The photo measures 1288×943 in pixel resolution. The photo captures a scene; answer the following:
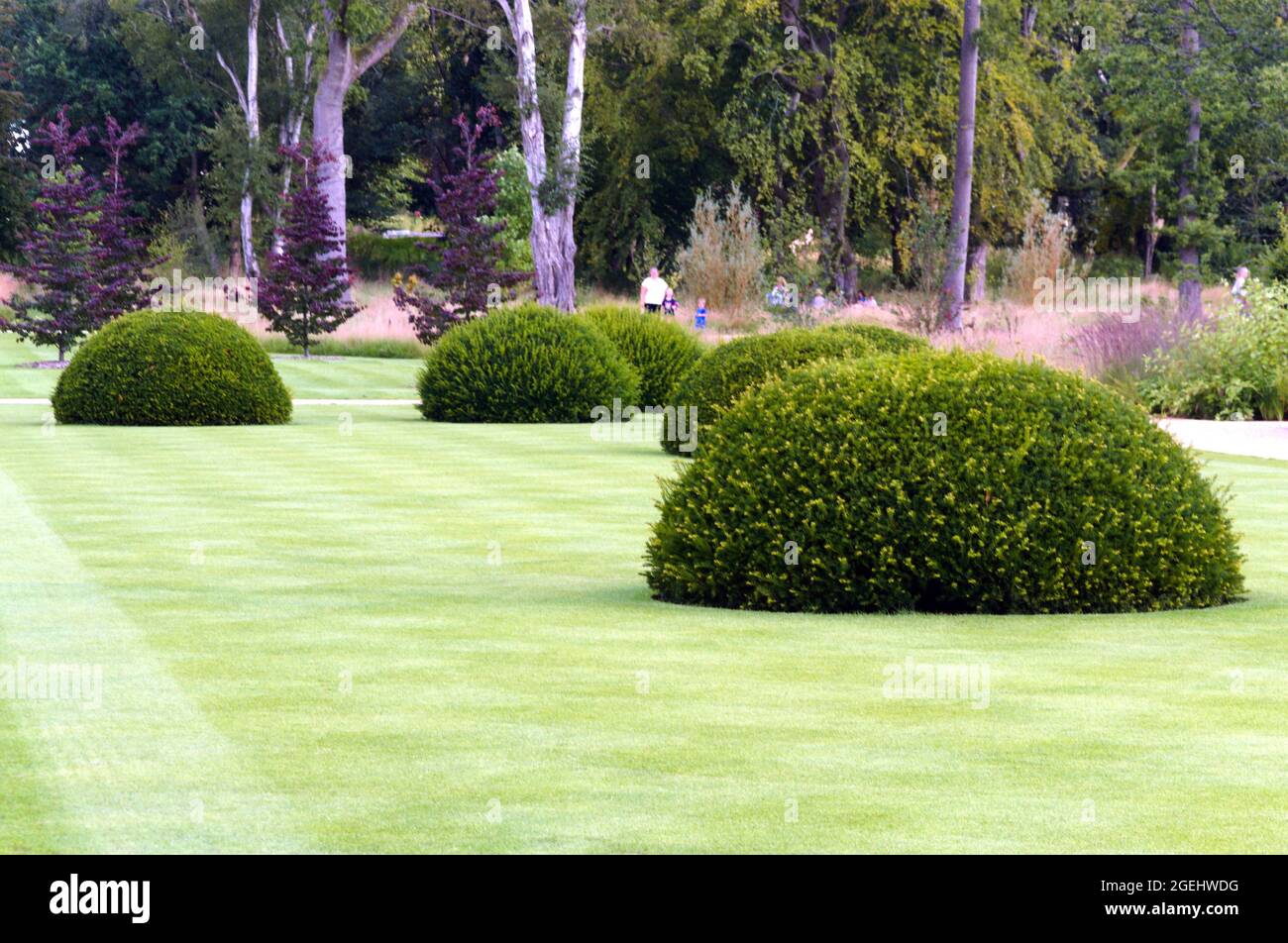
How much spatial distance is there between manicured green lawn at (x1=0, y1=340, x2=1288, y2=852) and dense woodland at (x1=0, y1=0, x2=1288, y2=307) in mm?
29748

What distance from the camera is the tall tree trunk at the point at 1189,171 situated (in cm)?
4861

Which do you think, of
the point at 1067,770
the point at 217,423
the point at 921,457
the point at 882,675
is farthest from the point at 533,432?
the point at 1067,770

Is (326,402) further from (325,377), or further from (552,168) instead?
(552,168)

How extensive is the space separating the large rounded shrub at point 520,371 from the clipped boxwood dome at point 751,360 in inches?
247

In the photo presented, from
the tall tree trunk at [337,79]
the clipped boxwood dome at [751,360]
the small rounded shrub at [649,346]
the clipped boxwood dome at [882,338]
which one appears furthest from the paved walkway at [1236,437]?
the tall tree trunk at [337,79]

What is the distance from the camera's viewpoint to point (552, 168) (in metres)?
45.5

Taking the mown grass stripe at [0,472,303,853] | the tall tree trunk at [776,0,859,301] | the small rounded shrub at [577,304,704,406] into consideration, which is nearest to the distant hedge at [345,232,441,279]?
the tall tree trunk at [776,0,859,301]

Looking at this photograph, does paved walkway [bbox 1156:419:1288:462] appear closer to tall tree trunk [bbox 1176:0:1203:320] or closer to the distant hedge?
tall tree trunk [bbox 1176:0:1203:320]

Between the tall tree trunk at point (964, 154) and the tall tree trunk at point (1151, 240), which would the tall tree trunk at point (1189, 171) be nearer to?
the tall tree trunk at point (964, 154)

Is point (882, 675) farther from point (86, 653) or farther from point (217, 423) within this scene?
point (217, 423)

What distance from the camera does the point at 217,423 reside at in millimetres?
28891

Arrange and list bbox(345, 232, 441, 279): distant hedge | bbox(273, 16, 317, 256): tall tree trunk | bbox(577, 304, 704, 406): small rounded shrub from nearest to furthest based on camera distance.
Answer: bbox(577, 304, 704, 406): small rounded shrub
bbox(273, 16, 317, 256): tall tree trunk
bbox(345, 232, 441, 279): distant hedge

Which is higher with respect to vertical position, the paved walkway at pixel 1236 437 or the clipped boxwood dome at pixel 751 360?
the clipped boxwood dome at pixel 751 360

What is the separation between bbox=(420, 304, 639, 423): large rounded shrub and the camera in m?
30.0
